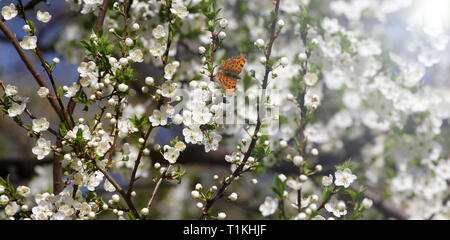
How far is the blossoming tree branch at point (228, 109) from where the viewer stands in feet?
5.95

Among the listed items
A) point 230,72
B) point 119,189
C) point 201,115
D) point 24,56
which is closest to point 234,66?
point 230,72

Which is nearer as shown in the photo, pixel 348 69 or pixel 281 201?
pixel 281 201

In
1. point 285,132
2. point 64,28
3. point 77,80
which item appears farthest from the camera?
point 64,28

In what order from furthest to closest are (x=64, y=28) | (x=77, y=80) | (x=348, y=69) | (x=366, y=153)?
(x=366, y=153)
(x=64, y=28)
(x=348, y=69)
(x=77, y=80)

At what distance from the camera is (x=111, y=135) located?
1.88 meters

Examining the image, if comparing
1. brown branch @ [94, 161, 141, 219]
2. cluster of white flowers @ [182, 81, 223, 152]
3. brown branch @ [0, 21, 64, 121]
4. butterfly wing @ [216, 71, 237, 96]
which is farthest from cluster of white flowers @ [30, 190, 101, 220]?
butterfly wing @ [216, 71, 237, 96]

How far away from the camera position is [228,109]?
2428 mm

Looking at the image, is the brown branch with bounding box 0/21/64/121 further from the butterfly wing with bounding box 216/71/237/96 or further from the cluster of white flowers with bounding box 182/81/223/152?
the butterfly wing with bounding box 216/71/237/96

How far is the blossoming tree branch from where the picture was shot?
71.4 inches

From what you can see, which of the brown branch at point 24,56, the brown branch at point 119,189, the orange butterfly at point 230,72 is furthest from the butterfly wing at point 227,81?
the brown branch at point 24,56

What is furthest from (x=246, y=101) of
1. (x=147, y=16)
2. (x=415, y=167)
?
(x=415, y=167)

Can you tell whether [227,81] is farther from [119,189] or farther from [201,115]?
[119,189]
